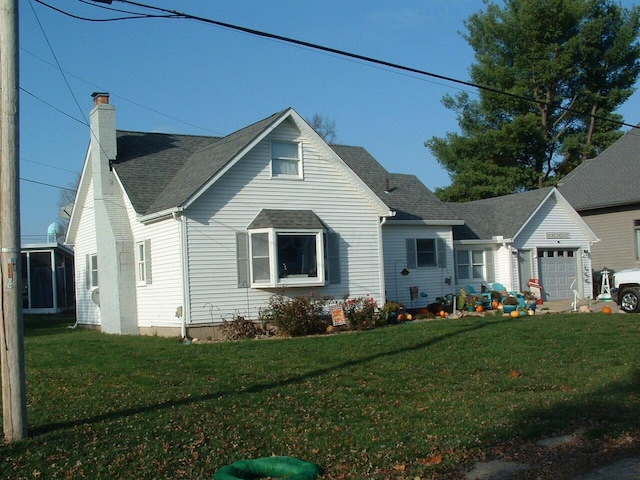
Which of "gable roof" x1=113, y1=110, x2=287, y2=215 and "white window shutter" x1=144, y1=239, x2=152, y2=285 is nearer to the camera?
"gable roof" x1=113, y1=110, x2=287, y2=215

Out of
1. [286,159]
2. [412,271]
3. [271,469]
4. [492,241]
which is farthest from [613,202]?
[271,469]

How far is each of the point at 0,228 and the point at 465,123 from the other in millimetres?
40845

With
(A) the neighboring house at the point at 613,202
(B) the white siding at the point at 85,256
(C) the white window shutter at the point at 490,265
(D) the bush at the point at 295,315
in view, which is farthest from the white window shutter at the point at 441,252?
(B) the white siding at the point at 85,256

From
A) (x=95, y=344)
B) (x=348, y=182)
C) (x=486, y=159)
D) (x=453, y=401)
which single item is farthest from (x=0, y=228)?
(x=486, y=159)

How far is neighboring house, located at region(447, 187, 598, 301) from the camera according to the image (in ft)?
88.2

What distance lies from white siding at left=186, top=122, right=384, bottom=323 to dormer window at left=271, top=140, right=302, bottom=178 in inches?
7.5

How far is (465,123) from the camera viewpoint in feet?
150

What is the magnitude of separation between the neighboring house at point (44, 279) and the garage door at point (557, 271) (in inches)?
833

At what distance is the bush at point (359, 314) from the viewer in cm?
1952

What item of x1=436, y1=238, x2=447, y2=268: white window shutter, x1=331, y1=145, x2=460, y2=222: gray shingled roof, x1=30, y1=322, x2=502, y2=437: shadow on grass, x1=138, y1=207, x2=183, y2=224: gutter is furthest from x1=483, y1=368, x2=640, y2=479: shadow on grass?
x1=436, y1=238, x2=447, y2=268: white window shutter

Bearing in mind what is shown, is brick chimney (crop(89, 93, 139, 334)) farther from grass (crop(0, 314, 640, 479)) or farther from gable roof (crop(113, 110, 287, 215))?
grass (crop(0, 314, 640, 479))

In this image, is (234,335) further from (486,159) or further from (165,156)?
(486,159)

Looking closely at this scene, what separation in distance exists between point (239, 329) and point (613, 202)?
61.5ft

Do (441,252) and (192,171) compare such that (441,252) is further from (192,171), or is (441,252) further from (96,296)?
(96,296)
